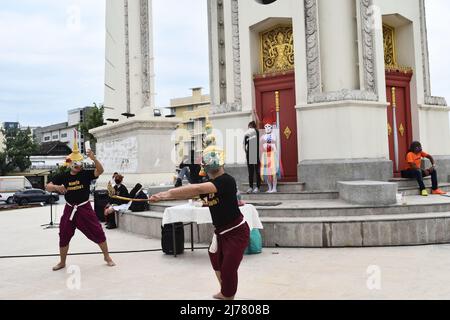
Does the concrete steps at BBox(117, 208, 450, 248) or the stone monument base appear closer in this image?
the concrete steps at BBox(117, 208, 450, 248)

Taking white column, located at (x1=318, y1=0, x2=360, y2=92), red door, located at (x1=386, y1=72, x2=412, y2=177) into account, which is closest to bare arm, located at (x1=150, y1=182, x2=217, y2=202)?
white column, located at (x1=318, y1=0, x2=360, y2=92)

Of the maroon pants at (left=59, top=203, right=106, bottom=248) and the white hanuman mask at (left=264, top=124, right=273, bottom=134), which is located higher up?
the white hanuman mask at (left=264, top=124, right=273, bottom=134)

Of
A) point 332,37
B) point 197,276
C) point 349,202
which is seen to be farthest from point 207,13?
point 197,276

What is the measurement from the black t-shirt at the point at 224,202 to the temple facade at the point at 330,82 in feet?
21.0

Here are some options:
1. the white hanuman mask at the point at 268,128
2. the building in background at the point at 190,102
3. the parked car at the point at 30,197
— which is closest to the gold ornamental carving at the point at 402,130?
the white hanuman mask at the point at 268,128

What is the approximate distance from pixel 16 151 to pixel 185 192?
5340 cm

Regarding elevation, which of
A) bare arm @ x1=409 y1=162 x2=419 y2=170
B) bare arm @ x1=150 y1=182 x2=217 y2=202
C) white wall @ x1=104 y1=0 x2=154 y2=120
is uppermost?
white wall @ x1=104 y1=0 x2=154 y2=120

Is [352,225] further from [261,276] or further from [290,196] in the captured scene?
[290,196]

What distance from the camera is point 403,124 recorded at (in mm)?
12258

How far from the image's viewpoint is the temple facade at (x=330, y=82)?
1060 cm

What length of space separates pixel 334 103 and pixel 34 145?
167 ft

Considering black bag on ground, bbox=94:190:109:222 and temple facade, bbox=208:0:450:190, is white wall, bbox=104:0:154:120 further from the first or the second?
temple facade, bbox=208:0:450:190

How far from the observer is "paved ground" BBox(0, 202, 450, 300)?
5031mm

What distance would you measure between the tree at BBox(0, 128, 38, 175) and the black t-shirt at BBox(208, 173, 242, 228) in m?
52.7
